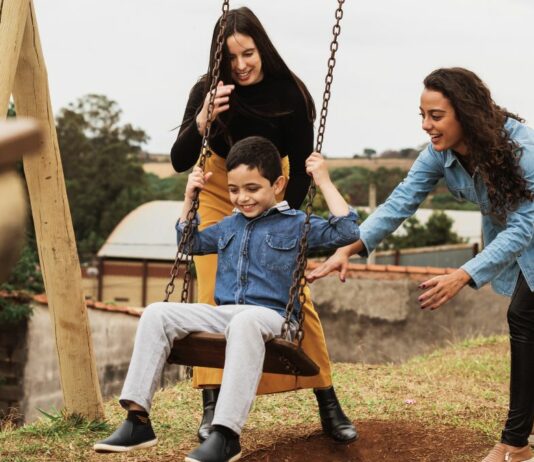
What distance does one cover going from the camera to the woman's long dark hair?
4367 millimetres

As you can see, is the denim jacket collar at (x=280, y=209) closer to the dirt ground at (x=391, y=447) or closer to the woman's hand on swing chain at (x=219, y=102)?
the woman's hand on swing chain at (x=219, y=102)

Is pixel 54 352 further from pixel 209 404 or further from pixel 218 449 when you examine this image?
pixel 218 449

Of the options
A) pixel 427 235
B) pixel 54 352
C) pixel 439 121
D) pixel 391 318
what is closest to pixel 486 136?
pixel 439 121

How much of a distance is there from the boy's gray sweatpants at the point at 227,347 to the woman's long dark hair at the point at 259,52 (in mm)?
1005

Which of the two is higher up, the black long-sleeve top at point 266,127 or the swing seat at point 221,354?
the black long-sleeve top at point 266,127

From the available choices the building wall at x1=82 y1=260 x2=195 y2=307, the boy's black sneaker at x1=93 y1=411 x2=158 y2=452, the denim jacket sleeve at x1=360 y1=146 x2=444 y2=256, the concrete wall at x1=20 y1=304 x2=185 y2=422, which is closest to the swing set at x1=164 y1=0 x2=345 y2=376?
the boy's black sneaker at x1=93 y1=411 x2=158 y2=452

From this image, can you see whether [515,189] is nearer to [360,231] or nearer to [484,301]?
[360,231]

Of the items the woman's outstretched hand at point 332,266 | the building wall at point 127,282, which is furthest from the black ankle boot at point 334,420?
the building wall at point 127,282

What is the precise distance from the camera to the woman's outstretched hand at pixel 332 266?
414cm

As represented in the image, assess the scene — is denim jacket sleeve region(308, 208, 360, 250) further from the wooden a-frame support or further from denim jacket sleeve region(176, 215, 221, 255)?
the wooden a-frame support

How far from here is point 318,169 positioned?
160 inches

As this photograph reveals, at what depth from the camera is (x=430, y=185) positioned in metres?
4.59

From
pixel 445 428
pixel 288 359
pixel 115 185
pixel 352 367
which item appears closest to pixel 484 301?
pixel 352 367

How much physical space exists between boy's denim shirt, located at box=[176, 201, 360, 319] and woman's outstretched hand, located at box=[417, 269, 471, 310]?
0.39 metres
